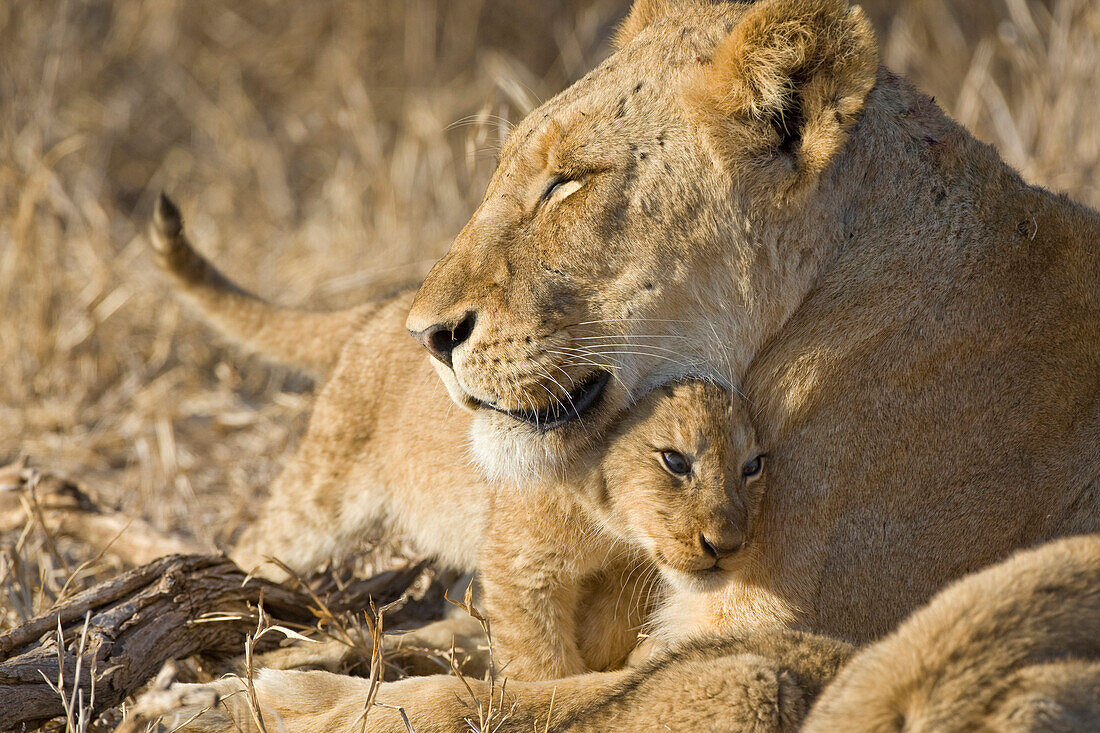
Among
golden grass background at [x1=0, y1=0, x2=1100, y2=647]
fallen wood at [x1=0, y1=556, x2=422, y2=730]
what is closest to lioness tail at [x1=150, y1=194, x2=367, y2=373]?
golden grass background at [x1=0, y1=0, x2=1100, y2=647]

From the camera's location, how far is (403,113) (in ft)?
29.0

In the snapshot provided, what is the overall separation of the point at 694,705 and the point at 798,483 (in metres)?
0.61

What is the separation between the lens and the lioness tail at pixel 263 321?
14.4 ft

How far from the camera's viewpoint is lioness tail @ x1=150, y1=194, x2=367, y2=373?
4379mm

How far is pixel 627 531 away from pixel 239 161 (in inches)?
247

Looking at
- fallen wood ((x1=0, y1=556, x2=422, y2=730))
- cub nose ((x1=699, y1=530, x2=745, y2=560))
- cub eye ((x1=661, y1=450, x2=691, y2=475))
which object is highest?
cub eye ((x1=661, y1=450, x2=691, y2=475))

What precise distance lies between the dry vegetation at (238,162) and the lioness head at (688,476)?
142 cm

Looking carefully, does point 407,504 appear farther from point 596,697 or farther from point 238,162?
point 238,162

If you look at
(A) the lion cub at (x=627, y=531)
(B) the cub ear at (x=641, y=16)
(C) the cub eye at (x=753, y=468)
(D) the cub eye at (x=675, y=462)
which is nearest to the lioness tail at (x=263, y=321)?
(A) the lion cub at (x=627, y=531)

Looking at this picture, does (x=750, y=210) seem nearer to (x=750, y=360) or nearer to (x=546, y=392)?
(x=750, y=360)

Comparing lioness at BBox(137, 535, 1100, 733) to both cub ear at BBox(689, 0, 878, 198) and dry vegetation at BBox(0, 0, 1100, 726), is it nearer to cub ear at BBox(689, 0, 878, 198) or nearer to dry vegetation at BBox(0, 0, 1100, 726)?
cub ear at BBox(689, 0, 878, 198)

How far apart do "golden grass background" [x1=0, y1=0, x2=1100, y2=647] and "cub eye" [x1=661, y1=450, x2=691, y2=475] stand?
1.48 meters

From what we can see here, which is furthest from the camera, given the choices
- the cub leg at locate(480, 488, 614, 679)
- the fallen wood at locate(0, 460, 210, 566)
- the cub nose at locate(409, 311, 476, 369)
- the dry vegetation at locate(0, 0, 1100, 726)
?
the dry vegetation at locate(0, 0, 1100, 726)

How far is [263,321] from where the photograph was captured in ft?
14.5
